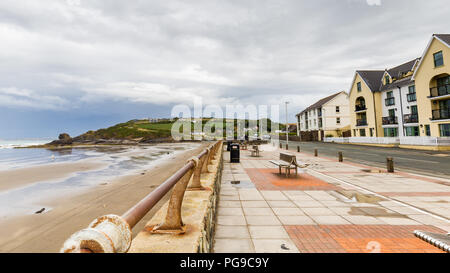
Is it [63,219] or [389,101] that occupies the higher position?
[389,101]

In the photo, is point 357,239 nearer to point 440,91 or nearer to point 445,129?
point 445,129

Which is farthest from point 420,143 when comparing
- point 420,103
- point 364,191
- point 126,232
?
point 126,232

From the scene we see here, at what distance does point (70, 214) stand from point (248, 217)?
21.3 ft

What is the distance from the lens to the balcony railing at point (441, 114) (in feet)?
76.2

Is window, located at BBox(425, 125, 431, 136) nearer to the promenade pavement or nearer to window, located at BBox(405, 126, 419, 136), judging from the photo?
window, located at BBox(405, 126, 419, 136)

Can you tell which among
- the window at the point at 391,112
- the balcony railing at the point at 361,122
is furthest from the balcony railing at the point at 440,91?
the balcony railing at the point at 361,122

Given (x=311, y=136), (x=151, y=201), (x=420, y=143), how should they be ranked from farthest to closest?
1. (x=311, y=136)
2. (x=420, y=143)
3. (x=151, y=201)

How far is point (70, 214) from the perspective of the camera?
7062 millimetres

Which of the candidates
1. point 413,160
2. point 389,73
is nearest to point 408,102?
point 389,73

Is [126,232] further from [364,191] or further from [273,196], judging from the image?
[364,191]

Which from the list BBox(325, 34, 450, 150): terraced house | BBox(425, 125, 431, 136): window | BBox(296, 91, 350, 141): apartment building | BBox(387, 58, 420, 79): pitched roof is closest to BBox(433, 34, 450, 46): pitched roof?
BBox(325, 34, 450, 150): terraced house

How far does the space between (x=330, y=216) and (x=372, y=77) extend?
43.2 meters

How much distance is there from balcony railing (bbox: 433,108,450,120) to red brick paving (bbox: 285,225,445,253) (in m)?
28.7

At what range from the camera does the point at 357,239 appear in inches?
144
